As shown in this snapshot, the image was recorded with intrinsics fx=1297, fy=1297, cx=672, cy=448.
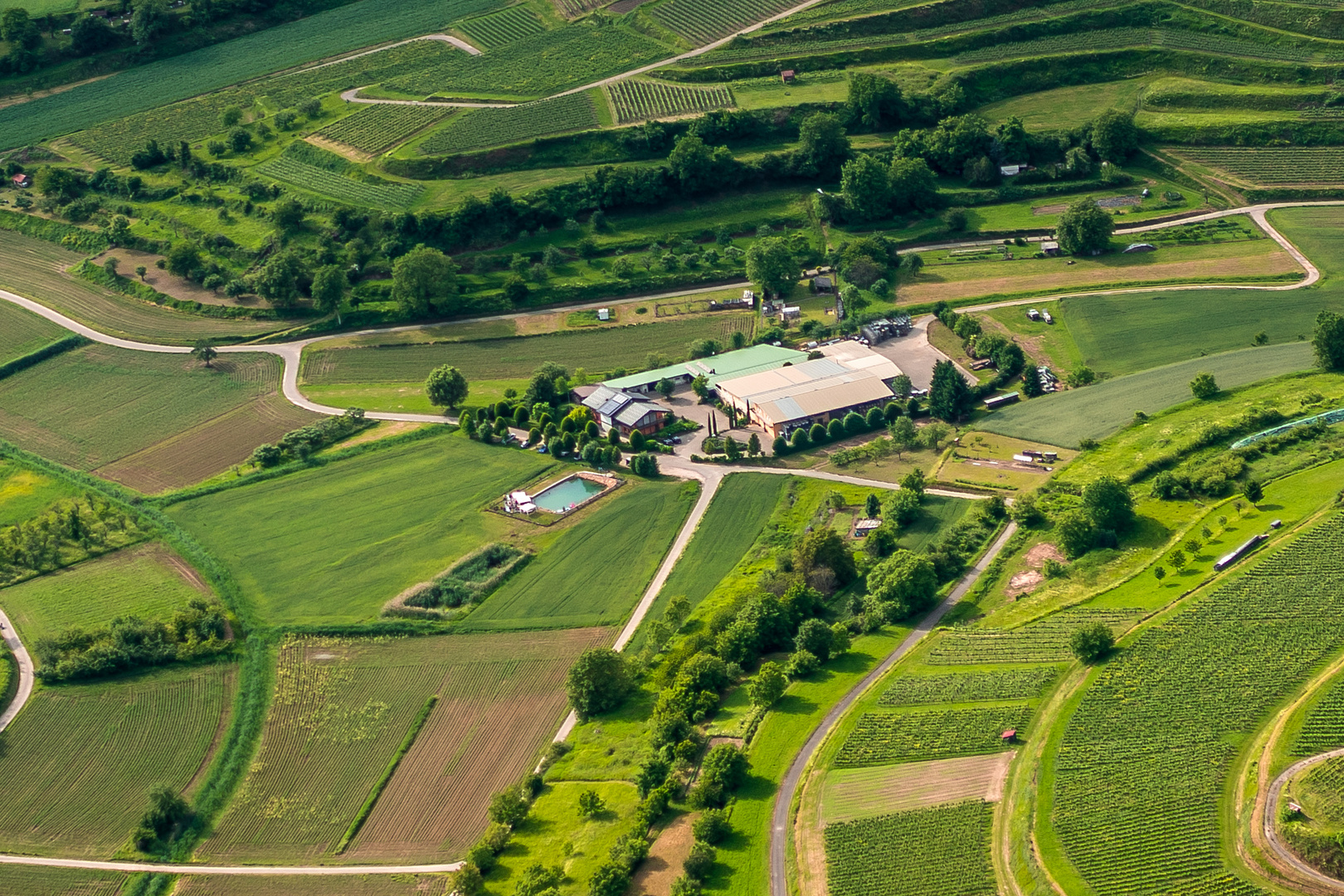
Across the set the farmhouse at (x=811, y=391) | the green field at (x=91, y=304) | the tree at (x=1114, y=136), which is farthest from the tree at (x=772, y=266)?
the green field at (x=91, y=304)

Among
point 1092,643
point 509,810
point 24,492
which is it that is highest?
point 24,492

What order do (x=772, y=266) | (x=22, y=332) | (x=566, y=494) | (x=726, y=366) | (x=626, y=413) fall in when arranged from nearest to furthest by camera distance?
(x=566, y=494) < (x=626, y=413) < (x=726, y=366) < (x=772, y=266) < (x=22, y=332)

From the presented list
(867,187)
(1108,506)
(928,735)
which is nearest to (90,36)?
(867,187)

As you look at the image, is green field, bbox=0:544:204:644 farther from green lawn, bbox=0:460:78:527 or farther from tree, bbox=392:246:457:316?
tree, bbox=392:246:457:316

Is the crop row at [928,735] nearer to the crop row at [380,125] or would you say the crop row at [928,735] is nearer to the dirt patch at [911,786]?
the dirt patch at [911,786]

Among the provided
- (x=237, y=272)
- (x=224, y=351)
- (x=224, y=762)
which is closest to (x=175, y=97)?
(x=237, y=272)

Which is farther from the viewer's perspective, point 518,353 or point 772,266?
point 772,266

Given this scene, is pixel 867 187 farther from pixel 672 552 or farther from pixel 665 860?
pixel 665 860

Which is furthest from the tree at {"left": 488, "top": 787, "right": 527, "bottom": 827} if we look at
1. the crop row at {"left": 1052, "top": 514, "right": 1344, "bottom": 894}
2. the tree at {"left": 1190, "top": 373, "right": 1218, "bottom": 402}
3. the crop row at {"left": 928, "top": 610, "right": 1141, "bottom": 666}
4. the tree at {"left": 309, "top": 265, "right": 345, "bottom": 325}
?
the tree at {"left": 309, "top": 265, "right": 345, "bottom": 325}
